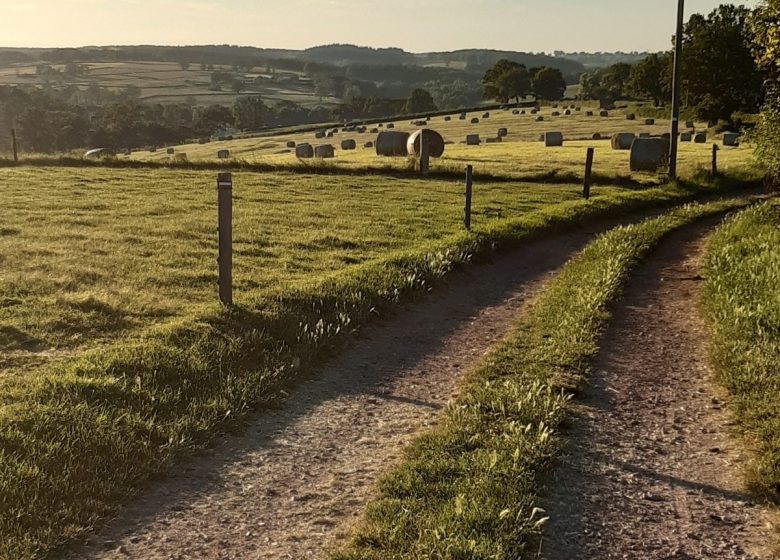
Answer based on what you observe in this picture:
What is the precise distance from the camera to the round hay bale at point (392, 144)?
40.9 m

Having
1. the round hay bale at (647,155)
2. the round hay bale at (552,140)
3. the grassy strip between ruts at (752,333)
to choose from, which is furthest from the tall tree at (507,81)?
the grassy strip between ruts at (752,333)

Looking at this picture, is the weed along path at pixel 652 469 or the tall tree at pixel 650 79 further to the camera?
the tall tree at pixel 650 79

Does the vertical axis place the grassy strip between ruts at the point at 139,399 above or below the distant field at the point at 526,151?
below

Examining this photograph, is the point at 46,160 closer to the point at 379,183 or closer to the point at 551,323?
the point at 379,183

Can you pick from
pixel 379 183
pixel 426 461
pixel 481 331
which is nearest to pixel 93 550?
pixel 426 461

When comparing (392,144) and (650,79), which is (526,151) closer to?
(392,144)

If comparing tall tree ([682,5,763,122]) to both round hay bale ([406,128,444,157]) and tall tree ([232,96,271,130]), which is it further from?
tall tree ([232,96,271,130])

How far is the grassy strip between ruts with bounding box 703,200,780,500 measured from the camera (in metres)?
4.94

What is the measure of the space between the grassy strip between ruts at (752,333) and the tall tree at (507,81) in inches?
4329

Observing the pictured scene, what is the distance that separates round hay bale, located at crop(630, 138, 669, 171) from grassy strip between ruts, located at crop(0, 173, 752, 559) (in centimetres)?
2382

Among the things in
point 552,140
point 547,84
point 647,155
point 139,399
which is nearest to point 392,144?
point 552,140

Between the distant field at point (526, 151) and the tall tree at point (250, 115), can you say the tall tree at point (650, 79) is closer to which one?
the distant field at point (526, 151)

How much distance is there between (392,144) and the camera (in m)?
41.0

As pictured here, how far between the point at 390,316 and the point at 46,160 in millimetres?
29332
